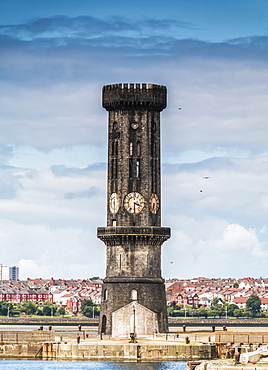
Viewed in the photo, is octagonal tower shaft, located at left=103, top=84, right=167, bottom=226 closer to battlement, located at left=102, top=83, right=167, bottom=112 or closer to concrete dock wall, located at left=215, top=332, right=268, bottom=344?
battlement, located at left=102, top=83, right=167, bottom=112

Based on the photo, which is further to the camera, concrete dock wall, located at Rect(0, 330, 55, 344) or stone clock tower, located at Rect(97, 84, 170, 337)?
stone clock tower, located at Rect(97, 84, 170, 337)

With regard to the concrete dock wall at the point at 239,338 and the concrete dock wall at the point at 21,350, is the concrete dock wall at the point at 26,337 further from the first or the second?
the concrete dock wall at the point at 239,338

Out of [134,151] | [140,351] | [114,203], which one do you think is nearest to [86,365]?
[140,351]

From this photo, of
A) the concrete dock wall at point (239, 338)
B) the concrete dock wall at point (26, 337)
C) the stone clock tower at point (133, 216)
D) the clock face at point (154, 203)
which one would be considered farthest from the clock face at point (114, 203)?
the concrete dock wall at point (239, 338)

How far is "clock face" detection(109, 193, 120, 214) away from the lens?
320 ft

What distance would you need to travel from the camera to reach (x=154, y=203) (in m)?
98.4

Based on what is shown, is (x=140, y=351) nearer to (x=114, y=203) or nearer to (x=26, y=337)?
(x=26, y=337)

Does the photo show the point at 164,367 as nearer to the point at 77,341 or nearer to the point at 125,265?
the point at 77,341

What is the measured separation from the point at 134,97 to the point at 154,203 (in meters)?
8.61

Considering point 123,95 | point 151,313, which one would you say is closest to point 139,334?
point 151,313

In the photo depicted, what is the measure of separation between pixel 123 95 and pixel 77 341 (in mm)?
21701

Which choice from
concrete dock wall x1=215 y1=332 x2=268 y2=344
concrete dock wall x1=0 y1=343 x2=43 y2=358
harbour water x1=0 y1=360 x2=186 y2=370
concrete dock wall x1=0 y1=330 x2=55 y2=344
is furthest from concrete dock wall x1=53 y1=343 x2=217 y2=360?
concrete dock wall x1=215 y1=332 x2=268 y2=344

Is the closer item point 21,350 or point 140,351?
point 140,351

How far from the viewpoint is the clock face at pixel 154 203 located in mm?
98062
